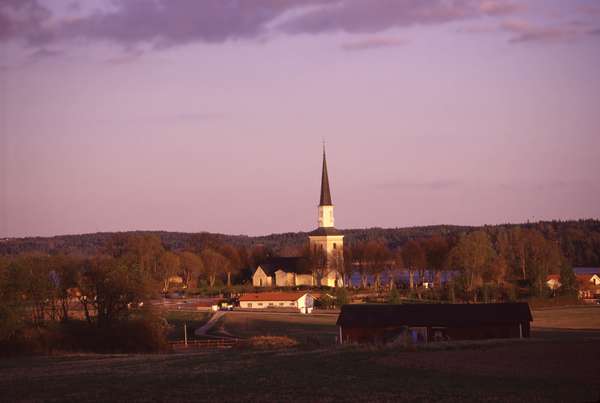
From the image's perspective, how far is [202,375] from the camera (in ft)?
99.9

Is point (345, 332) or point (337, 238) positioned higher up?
point (337, 238)

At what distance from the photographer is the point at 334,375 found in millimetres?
29562

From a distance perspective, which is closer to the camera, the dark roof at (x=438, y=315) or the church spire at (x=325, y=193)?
the dark roof at (x=438, y=315)

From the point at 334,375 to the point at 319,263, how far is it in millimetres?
91361

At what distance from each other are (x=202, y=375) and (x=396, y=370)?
6.55 meters

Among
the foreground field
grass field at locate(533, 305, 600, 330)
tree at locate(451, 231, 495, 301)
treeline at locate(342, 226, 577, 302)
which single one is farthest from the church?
the foreground field

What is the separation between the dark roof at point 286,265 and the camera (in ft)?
409

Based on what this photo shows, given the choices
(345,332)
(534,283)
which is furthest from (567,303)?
(345,332)

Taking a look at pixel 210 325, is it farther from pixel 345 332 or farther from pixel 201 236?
→ pixel 201 236

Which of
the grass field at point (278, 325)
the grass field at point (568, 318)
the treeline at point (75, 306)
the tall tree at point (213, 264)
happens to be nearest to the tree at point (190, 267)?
the tall tree at point (213, 264)

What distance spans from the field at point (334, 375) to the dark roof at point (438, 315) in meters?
15.4

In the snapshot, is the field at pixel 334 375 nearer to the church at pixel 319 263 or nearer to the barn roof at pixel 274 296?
the barn roof at pixel 274 296

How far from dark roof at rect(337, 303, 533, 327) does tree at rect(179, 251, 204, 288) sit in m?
74.4

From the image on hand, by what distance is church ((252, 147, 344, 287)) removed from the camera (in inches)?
4788
